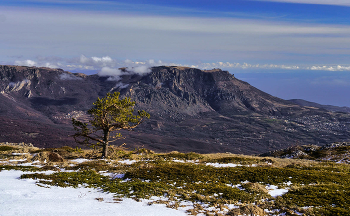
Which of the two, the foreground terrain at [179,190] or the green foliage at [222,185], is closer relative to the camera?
the foreground terrain at [179,190]

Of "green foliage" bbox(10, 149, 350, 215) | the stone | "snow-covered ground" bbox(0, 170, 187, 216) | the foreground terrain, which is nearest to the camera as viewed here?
"snow-covered ground" bbox(0, 170, 187, 216)

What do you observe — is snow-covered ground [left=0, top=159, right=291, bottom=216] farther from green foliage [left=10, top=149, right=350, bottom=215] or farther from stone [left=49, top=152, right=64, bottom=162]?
stone [left=49, top=152, right=64, bottom=162]

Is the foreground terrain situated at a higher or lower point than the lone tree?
lower

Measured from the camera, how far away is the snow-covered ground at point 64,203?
588 inches

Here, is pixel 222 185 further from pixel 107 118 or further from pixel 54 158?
pixel 54 158

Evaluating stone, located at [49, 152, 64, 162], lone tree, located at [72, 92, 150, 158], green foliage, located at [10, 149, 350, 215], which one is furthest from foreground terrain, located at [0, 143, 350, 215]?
lone tree, located at [72, 92, 150, 158]

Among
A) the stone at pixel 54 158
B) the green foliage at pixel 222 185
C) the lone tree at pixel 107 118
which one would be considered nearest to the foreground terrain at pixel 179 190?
the green foliage at pixel 222 185

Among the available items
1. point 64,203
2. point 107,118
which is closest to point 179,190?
point 64,203

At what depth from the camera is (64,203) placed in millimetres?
16281

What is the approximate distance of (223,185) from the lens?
21.1 metres

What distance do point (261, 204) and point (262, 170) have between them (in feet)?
31.4

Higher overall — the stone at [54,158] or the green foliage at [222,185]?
the green foliage at [222,185]

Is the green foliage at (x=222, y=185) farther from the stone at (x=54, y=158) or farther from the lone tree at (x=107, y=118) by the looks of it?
the lone tree at (x=107, y=118)

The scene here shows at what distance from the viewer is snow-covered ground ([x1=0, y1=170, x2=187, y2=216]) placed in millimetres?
14930
